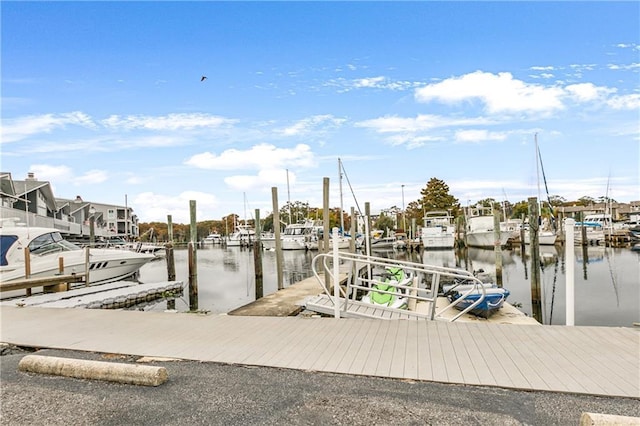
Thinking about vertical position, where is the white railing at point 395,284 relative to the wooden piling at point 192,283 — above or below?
above

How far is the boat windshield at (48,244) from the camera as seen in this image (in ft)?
52.3

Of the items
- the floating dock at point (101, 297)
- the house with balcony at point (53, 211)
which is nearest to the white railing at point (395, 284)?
the floating dock at point (101, 297)

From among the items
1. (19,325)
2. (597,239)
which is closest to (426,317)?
(19,325)

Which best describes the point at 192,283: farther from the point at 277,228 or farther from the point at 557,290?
the point at 557,290

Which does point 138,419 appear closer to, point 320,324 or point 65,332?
point 320,324

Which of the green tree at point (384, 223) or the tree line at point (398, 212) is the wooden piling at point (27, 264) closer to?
the tree line at point (398, 212)

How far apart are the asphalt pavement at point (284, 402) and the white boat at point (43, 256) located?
1248cm

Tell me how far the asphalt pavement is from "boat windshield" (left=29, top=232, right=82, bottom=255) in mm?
13140

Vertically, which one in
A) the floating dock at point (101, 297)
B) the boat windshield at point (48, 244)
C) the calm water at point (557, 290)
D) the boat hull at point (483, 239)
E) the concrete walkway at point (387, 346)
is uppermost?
the boat windshield at point (48, 244)

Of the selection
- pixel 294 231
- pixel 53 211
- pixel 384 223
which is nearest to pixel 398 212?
pixel 384 223

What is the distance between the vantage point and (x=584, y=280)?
21406 mm

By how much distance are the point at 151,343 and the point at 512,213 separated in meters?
92.8

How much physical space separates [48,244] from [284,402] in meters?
15.9

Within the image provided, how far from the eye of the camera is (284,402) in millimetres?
3846
